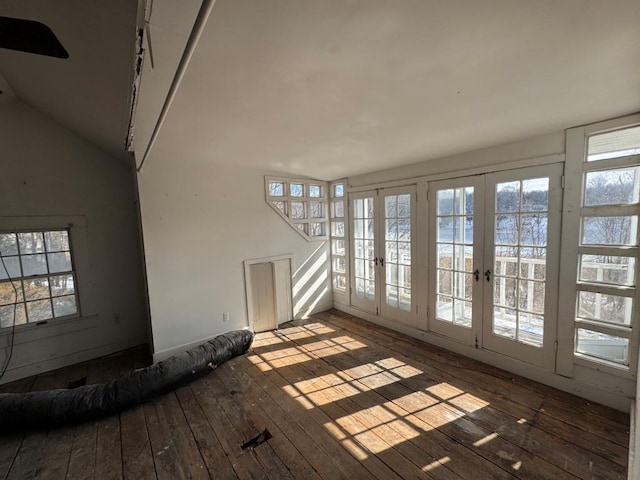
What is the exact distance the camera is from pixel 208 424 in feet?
→ 7.56

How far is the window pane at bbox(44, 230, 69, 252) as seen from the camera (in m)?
3.36

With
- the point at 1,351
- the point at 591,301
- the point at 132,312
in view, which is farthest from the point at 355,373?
the point at 1,351

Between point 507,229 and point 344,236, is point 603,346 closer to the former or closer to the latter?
point 507,229

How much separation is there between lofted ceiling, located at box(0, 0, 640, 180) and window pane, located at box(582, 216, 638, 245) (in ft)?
2.75

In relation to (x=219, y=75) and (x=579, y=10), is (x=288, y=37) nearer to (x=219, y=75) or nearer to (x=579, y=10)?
(x=219, y=75)

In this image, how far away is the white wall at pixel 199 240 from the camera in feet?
10.6

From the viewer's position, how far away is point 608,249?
2252 mm

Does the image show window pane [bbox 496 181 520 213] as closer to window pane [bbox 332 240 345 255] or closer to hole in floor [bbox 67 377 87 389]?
window pane [bbox 332 240 345 255]

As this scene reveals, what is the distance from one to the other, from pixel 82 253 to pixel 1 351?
1.30 metres

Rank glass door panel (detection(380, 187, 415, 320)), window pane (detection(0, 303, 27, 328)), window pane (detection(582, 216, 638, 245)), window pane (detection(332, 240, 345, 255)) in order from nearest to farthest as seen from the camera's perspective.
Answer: window pane (detection(582, 216, 638, 245)) < window pane (detection(0, 303, 27, 328)) < glass door panel (detection(380, 187, 415, 320)) < window pane (detection(332, 240, 345, 255))

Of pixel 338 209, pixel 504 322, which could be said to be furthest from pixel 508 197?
pixel 338 209

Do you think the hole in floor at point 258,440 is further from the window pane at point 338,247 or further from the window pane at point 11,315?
the window pane at point 11,315

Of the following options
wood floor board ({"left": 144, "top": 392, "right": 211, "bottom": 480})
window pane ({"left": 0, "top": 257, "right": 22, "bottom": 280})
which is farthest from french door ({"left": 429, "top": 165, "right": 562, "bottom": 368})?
window pane ({"left": 0, "top": 257, "right": 22, "bottom": 280})

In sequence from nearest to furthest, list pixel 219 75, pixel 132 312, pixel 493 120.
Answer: pixel 219 75 → pixel 493 120 → pixel 132 312
